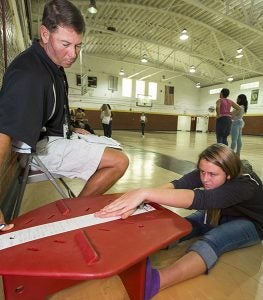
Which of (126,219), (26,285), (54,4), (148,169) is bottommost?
(148,169)

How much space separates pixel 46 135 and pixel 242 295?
1.21 metres

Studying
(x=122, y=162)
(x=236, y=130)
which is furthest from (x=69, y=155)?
(x=236, y=130)

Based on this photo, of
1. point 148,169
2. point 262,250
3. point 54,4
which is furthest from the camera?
point 148,169

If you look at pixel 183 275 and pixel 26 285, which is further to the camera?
pixel 183 275

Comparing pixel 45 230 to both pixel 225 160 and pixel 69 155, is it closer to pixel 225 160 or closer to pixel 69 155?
pixel 69 155

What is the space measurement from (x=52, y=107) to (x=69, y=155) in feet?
0.87

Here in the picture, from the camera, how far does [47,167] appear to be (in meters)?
1.33

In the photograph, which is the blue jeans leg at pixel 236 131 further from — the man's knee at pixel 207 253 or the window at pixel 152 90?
the window at pixel 152 90

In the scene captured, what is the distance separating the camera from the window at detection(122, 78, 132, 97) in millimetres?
17953

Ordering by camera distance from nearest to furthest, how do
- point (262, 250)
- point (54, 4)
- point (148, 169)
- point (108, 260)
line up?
1. point (108, 260)
2. point (54, 4)
3. point (262, 250)
4. point (148, 169)

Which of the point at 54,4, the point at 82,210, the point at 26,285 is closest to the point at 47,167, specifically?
the point at 82,210

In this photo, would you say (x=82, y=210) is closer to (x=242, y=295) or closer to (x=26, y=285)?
(x=26, y=285)

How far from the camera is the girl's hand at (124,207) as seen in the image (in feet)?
2.89

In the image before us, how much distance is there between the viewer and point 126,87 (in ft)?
59.4
